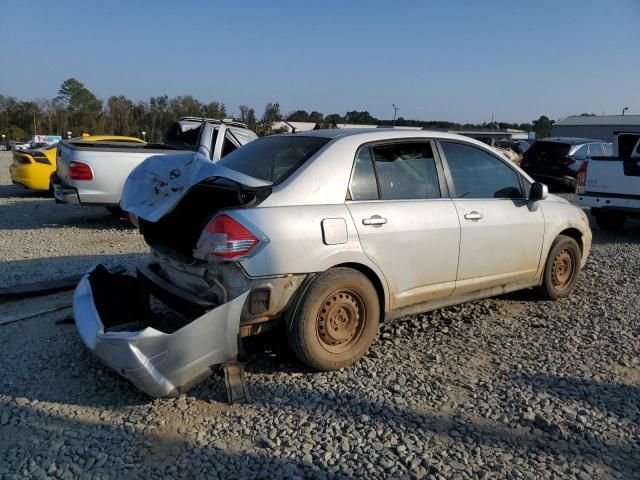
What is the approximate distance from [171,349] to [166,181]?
1240 millimetres

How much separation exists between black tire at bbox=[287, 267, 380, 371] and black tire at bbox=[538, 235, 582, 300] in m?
2.31

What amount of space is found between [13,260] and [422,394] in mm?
5784

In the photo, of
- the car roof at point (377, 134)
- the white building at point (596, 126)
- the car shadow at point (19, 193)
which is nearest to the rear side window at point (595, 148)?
the car roof at point (377, 134)

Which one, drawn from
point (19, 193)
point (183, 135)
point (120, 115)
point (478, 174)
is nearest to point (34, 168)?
point (19, 193)

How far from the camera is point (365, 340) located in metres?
3.84

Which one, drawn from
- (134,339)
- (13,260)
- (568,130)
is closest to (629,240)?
(134,339)

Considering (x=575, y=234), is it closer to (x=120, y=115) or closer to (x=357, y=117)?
(x=357, y=117)

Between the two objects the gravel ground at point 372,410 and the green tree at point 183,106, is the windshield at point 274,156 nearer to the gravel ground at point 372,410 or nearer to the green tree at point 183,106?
the gravel ground at point 372,410

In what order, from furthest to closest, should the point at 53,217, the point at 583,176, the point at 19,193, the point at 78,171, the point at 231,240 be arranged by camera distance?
the point at 19,193, the point at 53,217, the point at 583,176, the point at 78,171, the point at 231,240

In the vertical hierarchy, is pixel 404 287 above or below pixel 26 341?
above

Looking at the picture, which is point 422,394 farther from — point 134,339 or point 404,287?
point 134,339

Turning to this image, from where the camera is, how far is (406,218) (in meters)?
3.94

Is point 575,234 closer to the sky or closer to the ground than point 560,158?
closer to the ground

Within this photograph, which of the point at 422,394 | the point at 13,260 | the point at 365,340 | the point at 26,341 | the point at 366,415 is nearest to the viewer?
the point at 366,415
